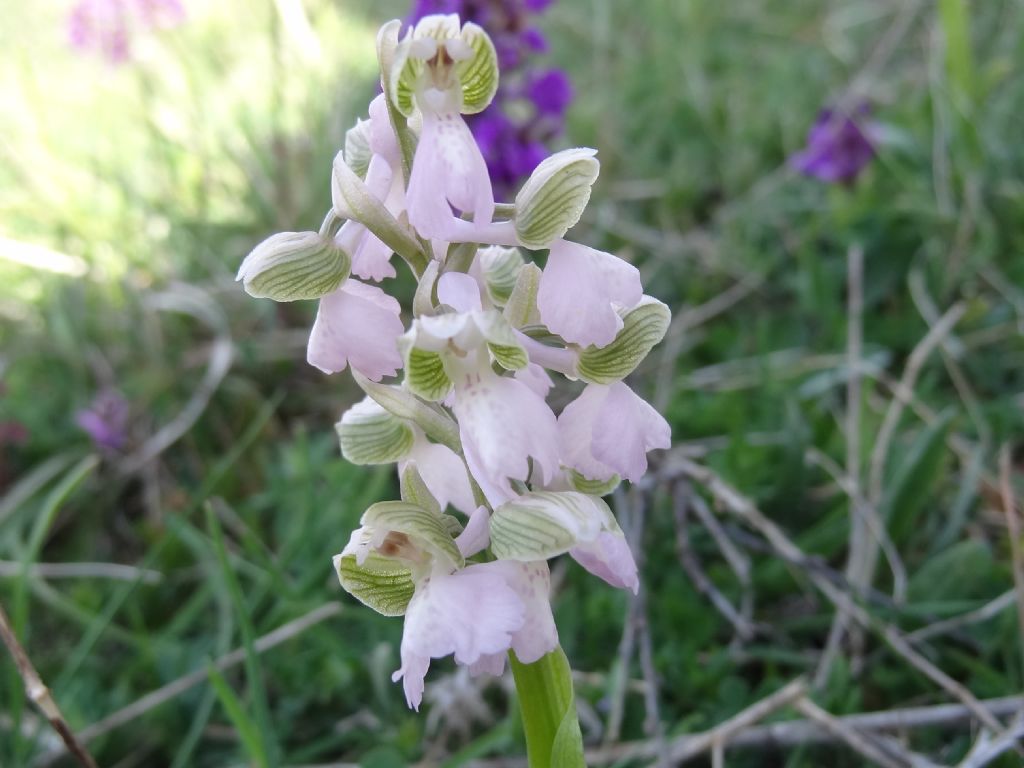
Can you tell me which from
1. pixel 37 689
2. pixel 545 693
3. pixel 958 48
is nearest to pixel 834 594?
pixel 545 693

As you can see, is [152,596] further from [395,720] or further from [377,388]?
[377,388]

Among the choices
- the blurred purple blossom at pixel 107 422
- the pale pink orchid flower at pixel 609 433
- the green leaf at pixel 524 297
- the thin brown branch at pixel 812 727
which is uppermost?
the green leaf at pixel 524 297

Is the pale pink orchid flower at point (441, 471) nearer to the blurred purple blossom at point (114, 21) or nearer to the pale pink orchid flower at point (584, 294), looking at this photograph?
the pale pink orchid flower at point (584, 294)

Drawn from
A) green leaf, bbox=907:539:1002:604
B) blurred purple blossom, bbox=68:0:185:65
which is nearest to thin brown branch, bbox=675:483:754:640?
green leaf, bbox=907:539:1002:604

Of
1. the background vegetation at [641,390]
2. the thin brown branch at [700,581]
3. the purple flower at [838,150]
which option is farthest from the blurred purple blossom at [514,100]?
the thin brown branch at [700,581]

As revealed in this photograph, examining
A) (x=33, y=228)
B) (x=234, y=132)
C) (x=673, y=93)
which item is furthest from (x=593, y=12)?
(x=33, y=228)
